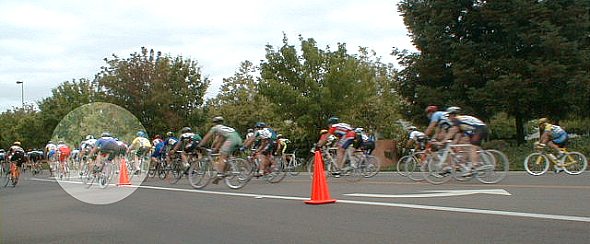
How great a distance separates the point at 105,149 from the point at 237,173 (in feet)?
14.5

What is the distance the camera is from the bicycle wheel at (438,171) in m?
14.0

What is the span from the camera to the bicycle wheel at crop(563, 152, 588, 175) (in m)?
17.2

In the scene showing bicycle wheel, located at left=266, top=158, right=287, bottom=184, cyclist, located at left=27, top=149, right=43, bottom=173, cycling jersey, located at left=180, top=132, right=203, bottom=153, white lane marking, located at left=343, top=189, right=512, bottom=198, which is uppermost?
cycling jersey, located at left=180, top=132, right=203, bottom=153

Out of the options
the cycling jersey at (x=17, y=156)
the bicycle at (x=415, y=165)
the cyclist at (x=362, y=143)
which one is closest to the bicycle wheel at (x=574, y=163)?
the bicycle at (x=415, y=165)

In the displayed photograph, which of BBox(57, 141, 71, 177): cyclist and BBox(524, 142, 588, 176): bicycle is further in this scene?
BBox(57, 141, 71, 177): cyclist

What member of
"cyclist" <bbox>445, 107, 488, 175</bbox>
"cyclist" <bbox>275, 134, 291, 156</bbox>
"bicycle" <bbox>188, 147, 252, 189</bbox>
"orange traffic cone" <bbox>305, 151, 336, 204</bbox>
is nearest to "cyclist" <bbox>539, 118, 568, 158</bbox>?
"cyclist" <bbox>445, 107, 488, 175</bbox>

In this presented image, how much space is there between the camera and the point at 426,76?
2841 centimetres

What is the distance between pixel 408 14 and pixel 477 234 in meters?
24.3


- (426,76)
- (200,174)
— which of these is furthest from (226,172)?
(426,76)

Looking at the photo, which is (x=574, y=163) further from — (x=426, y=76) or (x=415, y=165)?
(x=426, y=76)

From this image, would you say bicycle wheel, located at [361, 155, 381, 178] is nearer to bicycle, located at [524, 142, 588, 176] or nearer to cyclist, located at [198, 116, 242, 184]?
cyclist, located at [198, 116, 242, 184]

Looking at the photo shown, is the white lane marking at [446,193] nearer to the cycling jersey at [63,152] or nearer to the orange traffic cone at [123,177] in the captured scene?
the orange traffic cone at [123,177]

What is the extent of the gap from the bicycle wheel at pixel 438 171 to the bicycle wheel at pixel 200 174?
5289 millimetres

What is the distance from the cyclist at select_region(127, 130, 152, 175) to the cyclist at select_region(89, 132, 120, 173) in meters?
2.86
